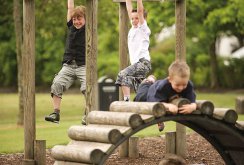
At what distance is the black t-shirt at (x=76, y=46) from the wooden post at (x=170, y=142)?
2.18 meters

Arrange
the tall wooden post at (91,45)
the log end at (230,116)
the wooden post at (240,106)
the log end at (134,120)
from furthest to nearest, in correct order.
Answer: the wooden post at (240,106), the tall wooden post at (91,45), the log end at (230,116), the log end at (134,120)

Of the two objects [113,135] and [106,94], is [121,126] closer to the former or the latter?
[113,135]

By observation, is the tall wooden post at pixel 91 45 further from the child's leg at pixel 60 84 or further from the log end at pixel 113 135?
the log end at pixel 113 135

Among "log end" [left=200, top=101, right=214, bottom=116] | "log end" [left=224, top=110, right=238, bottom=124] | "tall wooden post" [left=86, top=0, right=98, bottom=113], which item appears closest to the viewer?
"log end" [left=200, top=101, right=214, bottom=116]

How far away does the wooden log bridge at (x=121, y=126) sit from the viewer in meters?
8.80

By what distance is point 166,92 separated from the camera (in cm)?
934

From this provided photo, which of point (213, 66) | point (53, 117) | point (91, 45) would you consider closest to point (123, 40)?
point (91, 45)

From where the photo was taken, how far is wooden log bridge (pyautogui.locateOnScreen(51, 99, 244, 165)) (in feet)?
28.9


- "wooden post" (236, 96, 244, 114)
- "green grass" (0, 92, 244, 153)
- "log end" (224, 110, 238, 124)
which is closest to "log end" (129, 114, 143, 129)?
"log end" (224, 110, 238, 124)

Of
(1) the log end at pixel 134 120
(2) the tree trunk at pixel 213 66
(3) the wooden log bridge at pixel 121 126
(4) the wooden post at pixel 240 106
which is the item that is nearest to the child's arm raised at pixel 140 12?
(3) the wooden log bridge at pixel 121 126

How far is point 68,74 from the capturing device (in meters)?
11.9

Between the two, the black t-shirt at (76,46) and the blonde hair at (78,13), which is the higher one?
the blonde hair at (78,13)

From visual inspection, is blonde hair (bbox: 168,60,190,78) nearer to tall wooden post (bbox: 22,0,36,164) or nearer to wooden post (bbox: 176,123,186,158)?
tall wooden post (bbox: 22,0,36,164)

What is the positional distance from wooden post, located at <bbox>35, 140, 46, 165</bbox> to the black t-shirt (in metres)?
1.32
